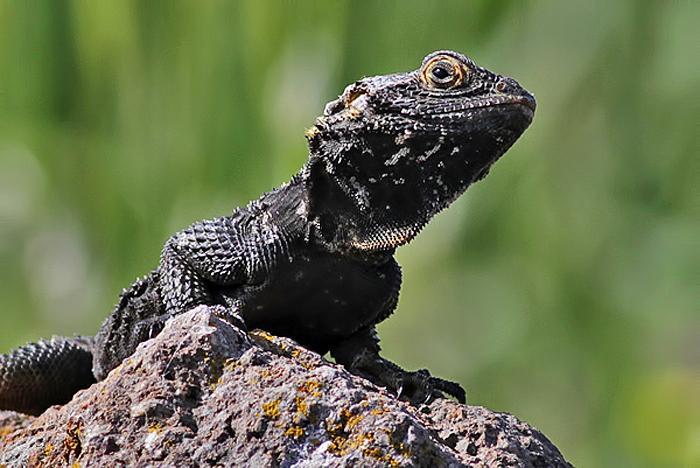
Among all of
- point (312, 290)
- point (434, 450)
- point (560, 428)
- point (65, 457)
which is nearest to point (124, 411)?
point (65, 457)

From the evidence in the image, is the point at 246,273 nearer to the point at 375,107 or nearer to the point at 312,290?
the point at 312,290

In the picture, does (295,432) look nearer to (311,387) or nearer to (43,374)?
(311,387)

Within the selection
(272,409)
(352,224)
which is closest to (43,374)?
(352,224)

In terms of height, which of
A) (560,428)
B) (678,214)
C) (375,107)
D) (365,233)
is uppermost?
(678,214)

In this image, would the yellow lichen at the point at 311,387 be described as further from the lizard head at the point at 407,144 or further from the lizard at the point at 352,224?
the lizard head at the point at 407,144

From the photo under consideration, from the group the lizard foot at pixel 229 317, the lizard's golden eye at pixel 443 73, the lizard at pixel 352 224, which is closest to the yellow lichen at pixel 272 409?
the lizard foot at pixel 229 317

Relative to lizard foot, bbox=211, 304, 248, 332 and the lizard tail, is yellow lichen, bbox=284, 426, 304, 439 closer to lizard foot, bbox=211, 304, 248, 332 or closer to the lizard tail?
lizard foot, bbox=211, 304, 248, 332

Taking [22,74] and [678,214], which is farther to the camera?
[22,74]
